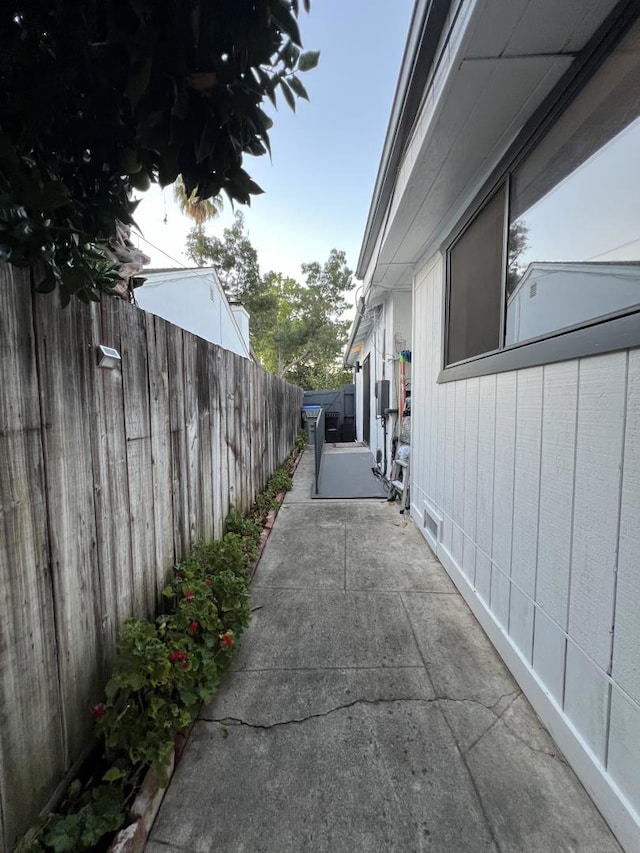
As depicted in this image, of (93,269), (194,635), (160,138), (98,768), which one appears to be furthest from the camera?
(194,635)

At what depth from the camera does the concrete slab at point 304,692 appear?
5.32 ft

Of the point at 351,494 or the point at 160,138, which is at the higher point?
the point at 160,138

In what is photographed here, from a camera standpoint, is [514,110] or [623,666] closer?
[623,666]

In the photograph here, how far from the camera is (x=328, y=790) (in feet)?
4.28

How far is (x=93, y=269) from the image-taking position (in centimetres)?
111

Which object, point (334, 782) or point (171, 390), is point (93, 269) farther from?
point (334, 782)

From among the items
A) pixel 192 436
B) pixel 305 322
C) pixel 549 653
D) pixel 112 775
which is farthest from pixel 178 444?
pixel 305 322

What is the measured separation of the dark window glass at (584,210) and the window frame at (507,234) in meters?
0.04

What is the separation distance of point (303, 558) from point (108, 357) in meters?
2.39

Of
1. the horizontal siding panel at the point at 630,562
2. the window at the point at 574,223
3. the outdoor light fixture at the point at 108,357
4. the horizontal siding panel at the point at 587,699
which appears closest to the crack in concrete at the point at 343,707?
the horizontal siding panel at the point at 587,699

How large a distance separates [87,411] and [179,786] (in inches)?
57.3

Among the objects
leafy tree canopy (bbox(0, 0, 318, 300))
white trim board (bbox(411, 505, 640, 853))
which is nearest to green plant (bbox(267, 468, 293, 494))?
white trim board (bbox(411, 505, 640, 853))

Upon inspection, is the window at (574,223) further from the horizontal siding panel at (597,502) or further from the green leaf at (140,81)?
the green leaf at (140,81)

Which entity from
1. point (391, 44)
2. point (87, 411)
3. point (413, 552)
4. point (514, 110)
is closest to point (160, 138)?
point (87, 411)
